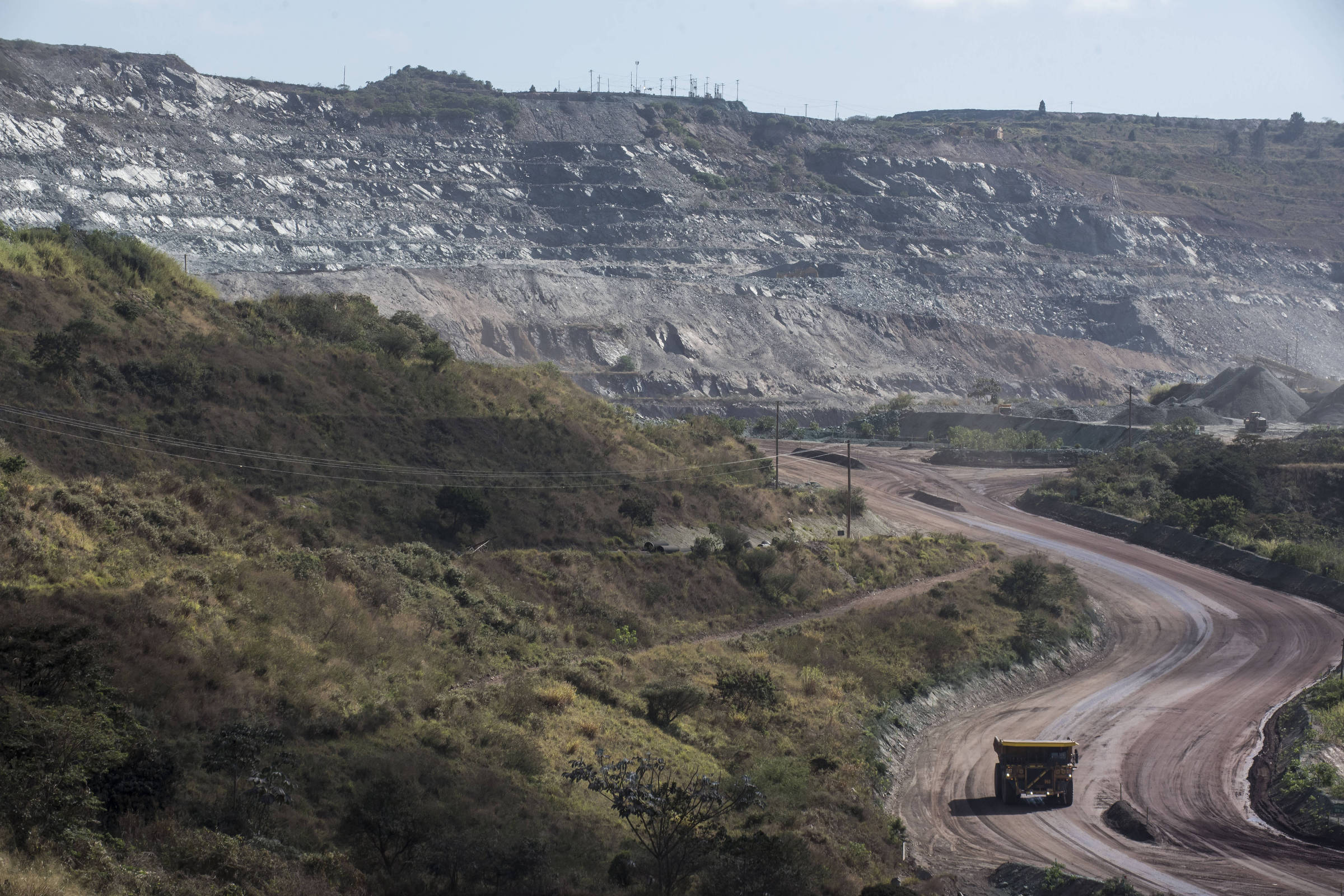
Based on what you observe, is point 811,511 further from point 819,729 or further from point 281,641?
point 281,641

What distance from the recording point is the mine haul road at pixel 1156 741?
2317cm

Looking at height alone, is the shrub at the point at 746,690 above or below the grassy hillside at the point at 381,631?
below

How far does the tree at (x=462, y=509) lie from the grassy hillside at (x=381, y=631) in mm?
169

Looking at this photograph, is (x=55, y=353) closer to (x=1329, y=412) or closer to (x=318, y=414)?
(x=318, y=414)

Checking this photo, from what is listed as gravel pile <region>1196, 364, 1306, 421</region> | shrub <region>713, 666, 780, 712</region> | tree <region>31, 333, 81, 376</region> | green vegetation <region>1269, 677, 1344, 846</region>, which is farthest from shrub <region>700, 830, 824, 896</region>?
gravel pile <region>1196, 364, 1306, 421</region>

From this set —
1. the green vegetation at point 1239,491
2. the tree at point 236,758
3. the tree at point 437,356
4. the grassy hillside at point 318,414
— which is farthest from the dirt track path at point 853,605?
the tree at point 437,356

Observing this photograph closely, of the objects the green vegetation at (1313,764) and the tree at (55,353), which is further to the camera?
the tree at (55,353)

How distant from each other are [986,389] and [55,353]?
99007 mm

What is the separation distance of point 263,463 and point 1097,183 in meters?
184

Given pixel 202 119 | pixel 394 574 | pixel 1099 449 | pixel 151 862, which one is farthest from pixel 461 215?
pixel 151 862

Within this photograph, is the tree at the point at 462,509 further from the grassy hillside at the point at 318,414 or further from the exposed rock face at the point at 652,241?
the exposed rock face at the point at 652,241

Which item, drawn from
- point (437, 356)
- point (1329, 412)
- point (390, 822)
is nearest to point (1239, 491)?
point (1329, 412)

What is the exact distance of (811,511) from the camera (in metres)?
55.8

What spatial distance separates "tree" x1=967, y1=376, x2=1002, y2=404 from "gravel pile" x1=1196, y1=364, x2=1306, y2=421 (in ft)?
65.4
